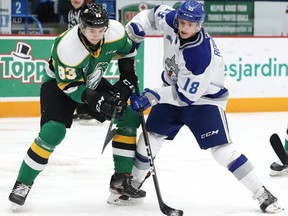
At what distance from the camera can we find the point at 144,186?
432 centimetres

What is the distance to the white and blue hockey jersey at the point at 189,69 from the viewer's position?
355cm

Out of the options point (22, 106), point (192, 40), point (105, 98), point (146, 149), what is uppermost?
point (192, 40)

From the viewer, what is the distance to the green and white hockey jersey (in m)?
3.55

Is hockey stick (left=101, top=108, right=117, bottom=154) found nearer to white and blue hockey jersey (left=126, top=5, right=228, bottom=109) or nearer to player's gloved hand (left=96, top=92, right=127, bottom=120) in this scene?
player's gloved hand (left=96, top=92, right=127, bottom=120)

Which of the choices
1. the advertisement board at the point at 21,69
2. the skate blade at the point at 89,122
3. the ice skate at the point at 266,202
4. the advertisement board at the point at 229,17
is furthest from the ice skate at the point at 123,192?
the advertisement board at the point at 229,17

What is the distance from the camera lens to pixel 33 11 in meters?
7.73

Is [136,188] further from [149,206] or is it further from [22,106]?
[22,106]

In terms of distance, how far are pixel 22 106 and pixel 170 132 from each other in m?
3.51

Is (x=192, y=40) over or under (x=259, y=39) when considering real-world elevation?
over

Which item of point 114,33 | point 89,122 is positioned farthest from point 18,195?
point 89,122

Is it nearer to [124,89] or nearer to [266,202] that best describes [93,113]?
[124,89]

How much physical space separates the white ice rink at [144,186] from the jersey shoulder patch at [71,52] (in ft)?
2.16

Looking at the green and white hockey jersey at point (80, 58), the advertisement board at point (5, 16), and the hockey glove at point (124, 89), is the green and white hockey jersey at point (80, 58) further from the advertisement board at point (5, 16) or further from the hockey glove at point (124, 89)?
the advertisement board at point (5, 16)

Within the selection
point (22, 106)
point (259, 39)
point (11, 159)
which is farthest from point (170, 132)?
point (259, 39)
